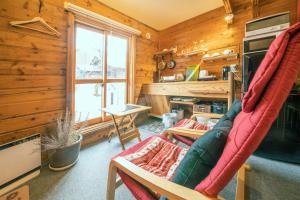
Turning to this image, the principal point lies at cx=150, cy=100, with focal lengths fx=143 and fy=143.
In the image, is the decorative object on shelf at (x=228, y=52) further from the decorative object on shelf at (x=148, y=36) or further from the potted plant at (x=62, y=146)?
the potted plant at (x=62, y=146)

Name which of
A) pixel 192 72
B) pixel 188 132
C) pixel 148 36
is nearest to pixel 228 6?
pixel 192 72

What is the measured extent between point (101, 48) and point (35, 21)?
112 cm

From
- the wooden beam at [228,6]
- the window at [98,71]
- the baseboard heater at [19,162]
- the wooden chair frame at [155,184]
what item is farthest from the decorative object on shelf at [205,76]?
the baseboard heater at [19,162]

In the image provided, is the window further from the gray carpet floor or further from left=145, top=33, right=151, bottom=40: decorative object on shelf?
the gray carpet floor

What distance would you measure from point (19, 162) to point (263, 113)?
7.15 feet

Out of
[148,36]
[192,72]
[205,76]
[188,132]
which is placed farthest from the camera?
[148,36]

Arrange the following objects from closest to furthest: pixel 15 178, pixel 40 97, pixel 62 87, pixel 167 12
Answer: pixel 15 178, pixel 40 97, pixel 62 87, pixel 167 12

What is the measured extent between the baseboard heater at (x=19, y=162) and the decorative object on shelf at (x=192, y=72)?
3.00m

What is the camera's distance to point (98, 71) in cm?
279

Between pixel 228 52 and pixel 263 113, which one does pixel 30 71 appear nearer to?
pixel 263 113

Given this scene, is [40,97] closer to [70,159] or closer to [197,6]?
[70,159]

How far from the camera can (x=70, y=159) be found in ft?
5.91

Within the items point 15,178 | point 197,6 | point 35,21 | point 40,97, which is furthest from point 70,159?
point 197,6

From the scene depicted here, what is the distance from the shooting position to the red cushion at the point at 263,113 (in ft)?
1.67
